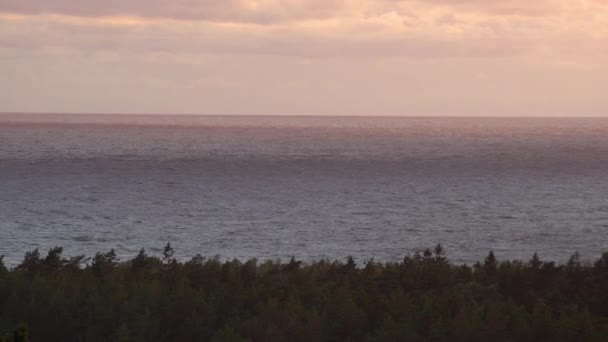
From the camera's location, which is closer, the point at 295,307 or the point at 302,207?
the point at 295,307

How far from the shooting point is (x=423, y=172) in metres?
136

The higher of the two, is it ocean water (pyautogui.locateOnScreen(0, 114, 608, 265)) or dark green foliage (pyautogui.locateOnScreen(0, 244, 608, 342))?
dark green foliage (pyautogui.locateOnScreen(0, 244, 608, 342))

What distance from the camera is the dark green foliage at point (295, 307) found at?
25.5 m

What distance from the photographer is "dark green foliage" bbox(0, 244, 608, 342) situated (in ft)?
83.7

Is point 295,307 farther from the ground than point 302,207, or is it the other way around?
point 295,307

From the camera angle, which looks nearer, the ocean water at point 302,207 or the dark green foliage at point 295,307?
the dark green foliage at point 295,307

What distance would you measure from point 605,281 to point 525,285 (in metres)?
2.87

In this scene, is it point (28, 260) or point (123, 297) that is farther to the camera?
point (28, 260)

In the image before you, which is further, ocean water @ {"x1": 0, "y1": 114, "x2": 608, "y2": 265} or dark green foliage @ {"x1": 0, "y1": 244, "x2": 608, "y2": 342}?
ocean water @ {"x1": 0, "y1": 114, "x2": 608, "y2": 265}

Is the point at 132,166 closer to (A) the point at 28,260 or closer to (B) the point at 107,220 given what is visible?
(B) the point at 107,220

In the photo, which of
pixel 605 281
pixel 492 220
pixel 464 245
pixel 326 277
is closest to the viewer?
pixel 605 281

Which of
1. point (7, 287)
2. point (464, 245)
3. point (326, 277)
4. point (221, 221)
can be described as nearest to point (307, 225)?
point (221, 221)

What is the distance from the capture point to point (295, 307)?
86.8 feet

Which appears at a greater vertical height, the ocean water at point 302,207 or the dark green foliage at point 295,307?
the dark green foliage at point 295,307
